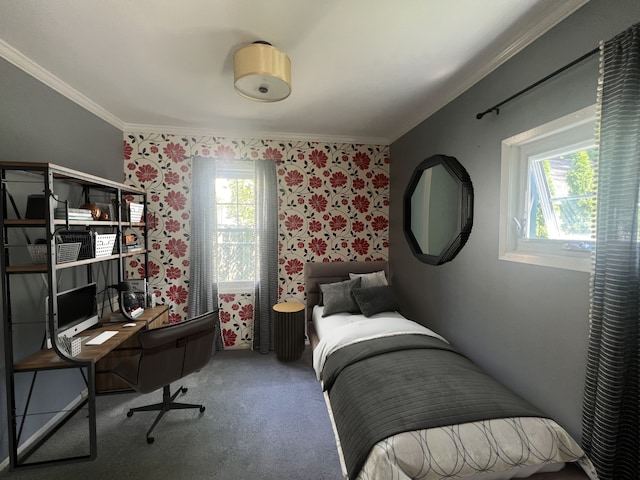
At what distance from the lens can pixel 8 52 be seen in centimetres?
172

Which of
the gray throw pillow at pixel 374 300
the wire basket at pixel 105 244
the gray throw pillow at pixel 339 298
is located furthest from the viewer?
the gray throw pillow at pixel 339 298

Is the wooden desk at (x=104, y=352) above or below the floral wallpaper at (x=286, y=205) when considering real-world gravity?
below

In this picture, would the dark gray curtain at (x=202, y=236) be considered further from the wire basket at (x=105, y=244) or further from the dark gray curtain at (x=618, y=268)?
the dark gray curtain at (x=618, y=268)

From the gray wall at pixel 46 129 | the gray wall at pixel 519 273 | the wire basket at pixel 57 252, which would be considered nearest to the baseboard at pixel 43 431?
the wire basket at pixel 57 252

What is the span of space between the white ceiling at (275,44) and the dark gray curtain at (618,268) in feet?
1.71

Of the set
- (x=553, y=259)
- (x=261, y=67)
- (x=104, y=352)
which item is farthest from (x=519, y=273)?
(x=104, y=352)

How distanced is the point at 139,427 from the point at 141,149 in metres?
2.73

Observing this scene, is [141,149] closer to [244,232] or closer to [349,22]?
[244,232]

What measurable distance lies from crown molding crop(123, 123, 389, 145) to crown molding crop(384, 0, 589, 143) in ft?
3.98

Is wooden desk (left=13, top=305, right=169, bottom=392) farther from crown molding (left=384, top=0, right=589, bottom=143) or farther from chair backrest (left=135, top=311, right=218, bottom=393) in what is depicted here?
crown molding (left=384, top=0, right=589, bottom=143)

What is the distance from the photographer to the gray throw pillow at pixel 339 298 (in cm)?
297

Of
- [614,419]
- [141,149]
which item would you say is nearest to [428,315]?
[614,419]

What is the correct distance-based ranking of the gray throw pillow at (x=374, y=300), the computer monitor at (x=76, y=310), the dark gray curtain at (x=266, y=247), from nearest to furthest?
the computer monitor at (x=76, y=310), the gray throw pillow at (x=374, y=300), the dark gray curtain at (x=266, y=247)

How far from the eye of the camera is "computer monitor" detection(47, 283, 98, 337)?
183cm
